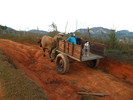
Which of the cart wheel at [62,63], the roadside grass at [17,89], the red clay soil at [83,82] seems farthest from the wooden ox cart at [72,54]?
the roadside grass at [17,89]

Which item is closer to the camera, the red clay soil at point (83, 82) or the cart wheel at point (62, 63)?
the red clay soil at point (83, 82)

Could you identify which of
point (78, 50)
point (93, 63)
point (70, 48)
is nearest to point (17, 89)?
point (78, 50)

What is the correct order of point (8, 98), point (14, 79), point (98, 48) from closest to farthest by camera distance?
point (8, 98) < point (14, 79) < point (98, 48)

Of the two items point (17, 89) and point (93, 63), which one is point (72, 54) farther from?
point (17, 89)

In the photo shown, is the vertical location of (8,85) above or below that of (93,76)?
above

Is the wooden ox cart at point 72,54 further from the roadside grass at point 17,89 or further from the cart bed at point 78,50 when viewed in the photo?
the roadside grass at point 17,89

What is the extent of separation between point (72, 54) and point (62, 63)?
2.41 ft

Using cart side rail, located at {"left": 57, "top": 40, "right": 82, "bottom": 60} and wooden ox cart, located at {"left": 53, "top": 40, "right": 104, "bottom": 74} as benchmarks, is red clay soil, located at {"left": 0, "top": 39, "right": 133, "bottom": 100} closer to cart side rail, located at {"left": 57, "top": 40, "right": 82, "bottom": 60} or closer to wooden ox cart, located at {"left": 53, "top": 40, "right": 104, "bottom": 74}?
wooden ox cart, located at {"left": 53, "top": 40, "right": 104, "bottom": 74}

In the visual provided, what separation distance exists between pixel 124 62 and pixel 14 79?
18.8 ft

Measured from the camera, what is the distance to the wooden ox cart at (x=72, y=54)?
477 centimetres

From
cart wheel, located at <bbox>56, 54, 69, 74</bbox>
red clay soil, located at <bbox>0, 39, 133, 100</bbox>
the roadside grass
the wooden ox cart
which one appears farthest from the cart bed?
the roadside grass

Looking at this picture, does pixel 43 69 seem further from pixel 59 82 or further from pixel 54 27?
pixel 54 27

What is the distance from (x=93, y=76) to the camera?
211 inches

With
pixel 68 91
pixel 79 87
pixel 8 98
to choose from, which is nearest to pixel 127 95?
pixel 79 87
